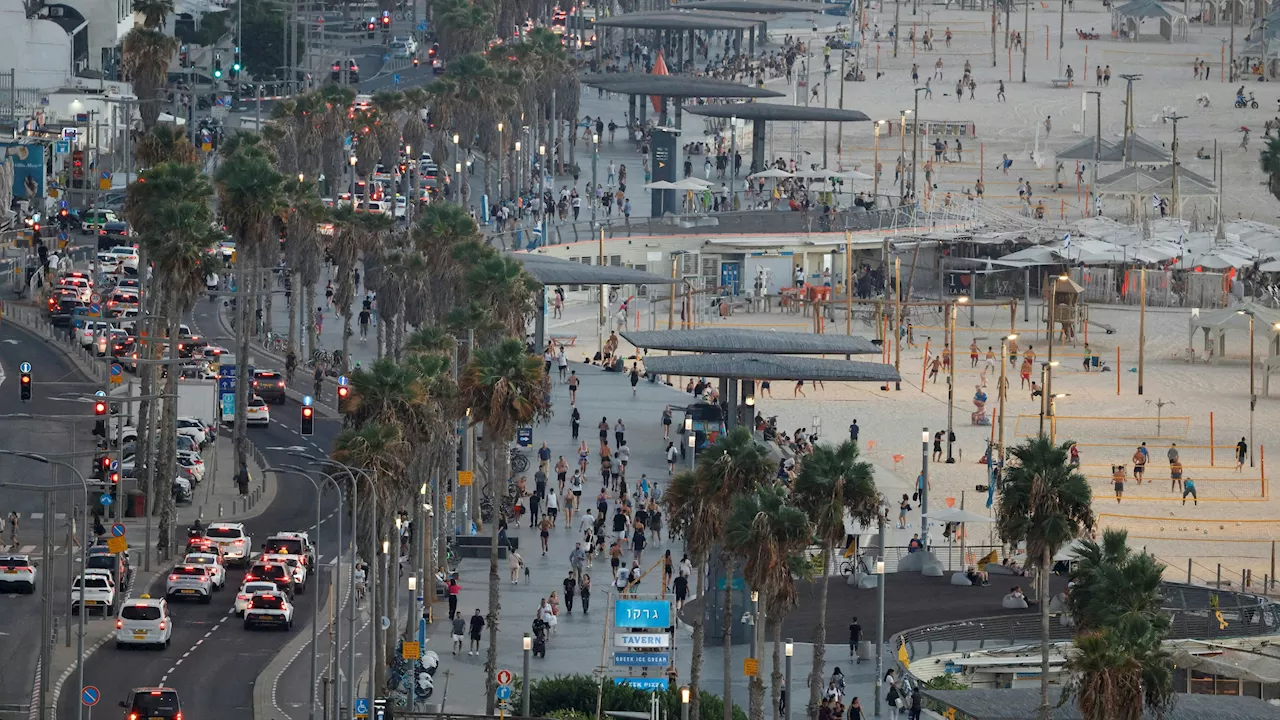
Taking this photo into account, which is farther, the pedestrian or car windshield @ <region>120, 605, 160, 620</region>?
the pedestrian

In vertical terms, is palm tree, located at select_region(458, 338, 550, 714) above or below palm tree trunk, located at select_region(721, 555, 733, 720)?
above

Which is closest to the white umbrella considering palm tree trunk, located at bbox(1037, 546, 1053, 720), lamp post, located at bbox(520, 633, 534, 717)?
lamp post, located at bbox(520, 633, 534, 717)

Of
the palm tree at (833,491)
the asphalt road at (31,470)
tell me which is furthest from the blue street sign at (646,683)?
the asphalt road at (31,470)

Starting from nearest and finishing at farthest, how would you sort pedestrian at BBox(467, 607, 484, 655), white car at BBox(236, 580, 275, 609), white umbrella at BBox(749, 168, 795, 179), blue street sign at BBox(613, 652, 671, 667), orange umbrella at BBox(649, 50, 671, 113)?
blue street sign at BBox(613, 652, 671, 667)
pedestrian at BBox(467, 607, 484, 655)
white car at BBox(236, 580, 275, 609)
white umbrella at BBox(749, 168, 795, 179)
orange umbrella at BBox(649, 50, 671, 113)

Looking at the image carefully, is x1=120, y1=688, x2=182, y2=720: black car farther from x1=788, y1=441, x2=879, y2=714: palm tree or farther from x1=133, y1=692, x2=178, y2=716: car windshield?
x1=788, y1=441, x2=879, y2=714: palm tree

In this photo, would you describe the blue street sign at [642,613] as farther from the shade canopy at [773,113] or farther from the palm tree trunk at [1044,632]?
the shade canopy at [773,113]

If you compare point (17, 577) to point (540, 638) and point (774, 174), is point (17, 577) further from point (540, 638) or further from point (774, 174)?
point (774, 174)

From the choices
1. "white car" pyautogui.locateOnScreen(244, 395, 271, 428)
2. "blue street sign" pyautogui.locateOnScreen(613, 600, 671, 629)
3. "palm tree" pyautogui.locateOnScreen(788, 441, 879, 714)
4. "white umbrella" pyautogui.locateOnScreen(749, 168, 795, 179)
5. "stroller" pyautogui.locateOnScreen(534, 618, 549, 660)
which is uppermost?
"white umbrella" pyautogui.locateOnScreen(749, 168, 795, 179)

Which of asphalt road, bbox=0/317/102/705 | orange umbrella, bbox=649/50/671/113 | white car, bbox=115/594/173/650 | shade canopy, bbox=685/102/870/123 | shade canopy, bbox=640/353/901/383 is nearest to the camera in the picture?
asphalt road, bbox=0/317/102/705

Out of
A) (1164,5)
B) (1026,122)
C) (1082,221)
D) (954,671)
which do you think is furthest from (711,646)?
(1164,5)
